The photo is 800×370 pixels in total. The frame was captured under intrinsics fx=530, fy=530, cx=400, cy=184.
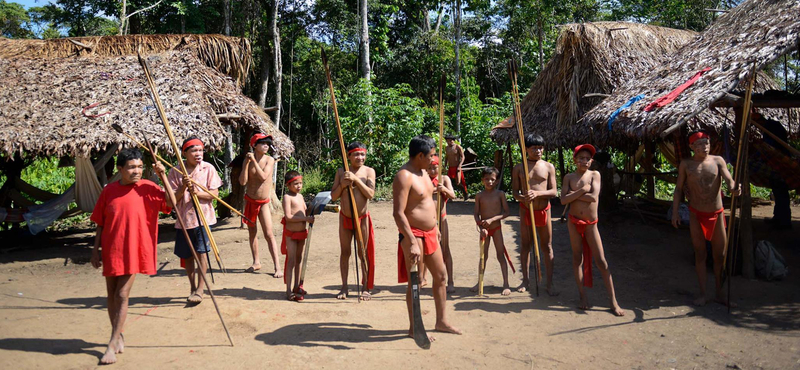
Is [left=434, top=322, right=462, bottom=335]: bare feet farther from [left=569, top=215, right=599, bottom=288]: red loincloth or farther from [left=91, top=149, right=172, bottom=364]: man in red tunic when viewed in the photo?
[left=91, top=149, right=172, bottom=364]: man in red tunic

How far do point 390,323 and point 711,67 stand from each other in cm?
463

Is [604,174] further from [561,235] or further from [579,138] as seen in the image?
[561,235]

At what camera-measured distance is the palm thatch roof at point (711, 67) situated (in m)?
5.20

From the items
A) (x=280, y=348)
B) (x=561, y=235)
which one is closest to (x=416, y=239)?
(x=280, y=348)

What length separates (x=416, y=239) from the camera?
3742mm

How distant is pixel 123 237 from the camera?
3684mm

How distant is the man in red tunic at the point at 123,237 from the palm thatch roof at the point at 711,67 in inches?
186

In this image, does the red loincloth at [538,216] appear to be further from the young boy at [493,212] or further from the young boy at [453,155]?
the young boy at [453,155]

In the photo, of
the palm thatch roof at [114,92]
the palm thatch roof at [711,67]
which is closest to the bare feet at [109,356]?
the palm thatch roof at [114,92]

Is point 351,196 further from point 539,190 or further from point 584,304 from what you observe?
point 584,304

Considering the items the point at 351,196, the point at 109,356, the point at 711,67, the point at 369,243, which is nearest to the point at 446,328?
the point at 369,243

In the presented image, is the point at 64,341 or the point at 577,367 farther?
the point at 64,341

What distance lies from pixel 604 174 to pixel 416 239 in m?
6.20

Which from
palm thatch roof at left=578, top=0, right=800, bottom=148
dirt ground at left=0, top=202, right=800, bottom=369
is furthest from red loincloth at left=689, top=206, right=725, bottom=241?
palm thatch roof at left=578, top=0, right=800, bottom=148
